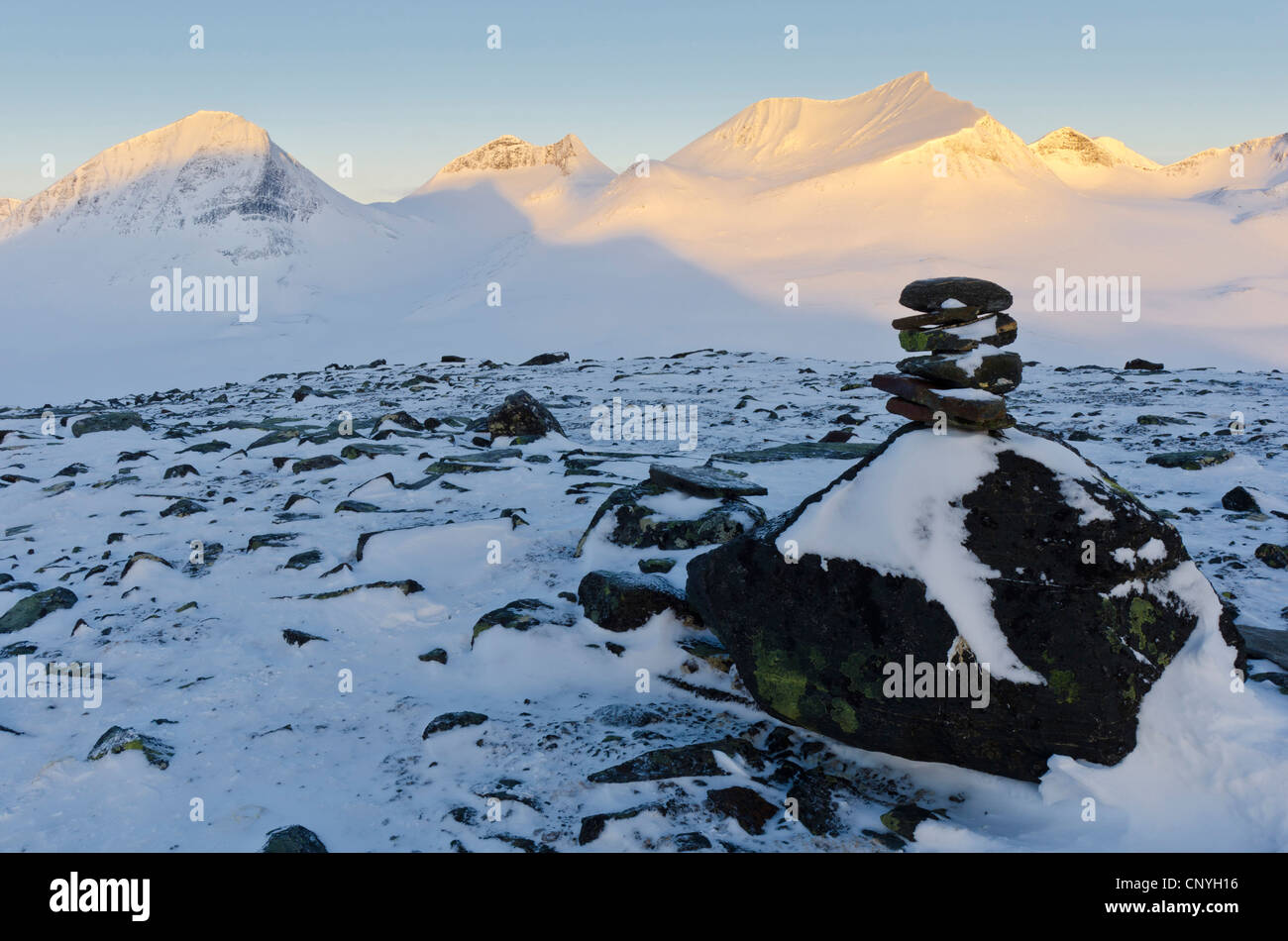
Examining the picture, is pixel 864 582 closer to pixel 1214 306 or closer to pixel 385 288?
pixel 1214 306

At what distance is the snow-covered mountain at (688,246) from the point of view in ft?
118

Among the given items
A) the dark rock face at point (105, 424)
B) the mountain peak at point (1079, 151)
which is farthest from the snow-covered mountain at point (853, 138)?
the dark rock face at point (105, 424)

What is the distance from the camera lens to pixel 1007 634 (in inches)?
161

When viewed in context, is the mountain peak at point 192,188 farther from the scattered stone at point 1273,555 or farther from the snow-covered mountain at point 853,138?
the scattered stone at point 1273,555

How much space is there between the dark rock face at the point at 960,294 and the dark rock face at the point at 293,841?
4.13 meters

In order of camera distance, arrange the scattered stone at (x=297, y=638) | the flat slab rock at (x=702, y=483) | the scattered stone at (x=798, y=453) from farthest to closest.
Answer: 1. the scattered stone at (x=798, y=453)
2. the flat slab rock at (x=702, y=483)
3. the scattered stone at (x=297, y=638)

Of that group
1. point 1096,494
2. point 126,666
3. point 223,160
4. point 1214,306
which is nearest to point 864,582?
point 1096,494

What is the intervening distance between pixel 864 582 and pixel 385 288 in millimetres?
67608

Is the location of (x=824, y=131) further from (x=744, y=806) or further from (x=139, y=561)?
(x=744, y=806)

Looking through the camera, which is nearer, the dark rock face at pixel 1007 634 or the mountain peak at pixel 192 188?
the dark rock face at pixel 1007 634

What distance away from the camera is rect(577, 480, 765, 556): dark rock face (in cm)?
645

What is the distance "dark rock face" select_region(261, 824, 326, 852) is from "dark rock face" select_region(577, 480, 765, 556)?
11.1ft
